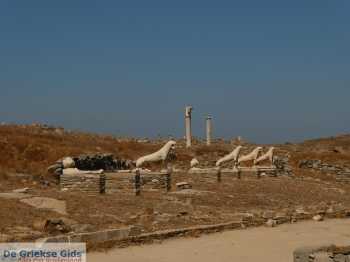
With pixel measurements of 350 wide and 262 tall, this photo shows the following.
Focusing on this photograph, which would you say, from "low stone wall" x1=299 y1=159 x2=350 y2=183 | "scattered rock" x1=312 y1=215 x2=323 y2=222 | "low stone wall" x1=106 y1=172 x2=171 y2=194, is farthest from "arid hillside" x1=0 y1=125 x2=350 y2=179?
"scattered rock" x1=312 y1=215 x2=323 y2=222

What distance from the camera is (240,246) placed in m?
12.4

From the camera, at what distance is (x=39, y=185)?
73.2 feet

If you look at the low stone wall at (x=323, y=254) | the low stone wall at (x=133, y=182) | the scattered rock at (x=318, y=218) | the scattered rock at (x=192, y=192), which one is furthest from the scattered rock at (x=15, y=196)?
the low stone wall at (x=323, y=254)

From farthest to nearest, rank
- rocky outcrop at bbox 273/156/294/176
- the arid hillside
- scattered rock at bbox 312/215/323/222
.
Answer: rocky outcrop at bbox 273/156/294/176 → the arid hillside → scattered rock at bbox 312/215/323/222

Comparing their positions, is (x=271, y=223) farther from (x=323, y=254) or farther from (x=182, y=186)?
(x=323, y=254)

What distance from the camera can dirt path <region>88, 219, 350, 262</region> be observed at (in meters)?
11.0

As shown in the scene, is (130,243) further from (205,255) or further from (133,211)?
(133,211)

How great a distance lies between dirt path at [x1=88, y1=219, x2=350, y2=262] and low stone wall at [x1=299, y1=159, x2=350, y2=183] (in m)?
18.4

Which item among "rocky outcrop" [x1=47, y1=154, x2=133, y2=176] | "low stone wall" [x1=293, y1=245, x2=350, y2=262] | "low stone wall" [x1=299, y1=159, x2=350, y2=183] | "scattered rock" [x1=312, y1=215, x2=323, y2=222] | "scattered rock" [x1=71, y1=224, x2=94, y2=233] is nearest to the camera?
"low stone wall" [x1=293, y1=245, x2=350, y2=262]

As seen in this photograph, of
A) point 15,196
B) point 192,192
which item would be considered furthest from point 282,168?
point 15,196

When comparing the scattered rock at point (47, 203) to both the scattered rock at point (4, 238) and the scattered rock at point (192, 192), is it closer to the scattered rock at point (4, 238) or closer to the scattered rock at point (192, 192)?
A: the scattered rock at point (4, 238)

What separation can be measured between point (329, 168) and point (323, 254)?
87.7ft

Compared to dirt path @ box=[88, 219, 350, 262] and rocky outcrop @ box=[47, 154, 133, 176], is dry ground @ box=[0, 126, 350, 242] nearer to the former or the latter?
rocky outcrop @ box=[47, 154, 133, 176]

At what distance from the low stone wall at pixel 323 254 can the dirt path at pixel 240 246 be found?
1771 millimetres
